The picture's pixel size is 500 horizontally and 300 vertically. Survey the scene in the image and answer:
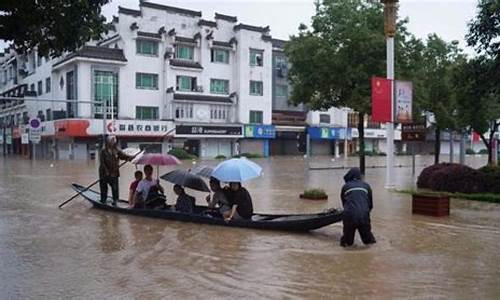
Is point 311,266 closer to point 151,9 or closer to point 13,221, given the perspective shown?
point 13,221

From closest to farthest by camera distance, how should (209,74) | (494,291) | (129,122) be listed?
1. (494,291)
2. (129,122)
3. (209,74)

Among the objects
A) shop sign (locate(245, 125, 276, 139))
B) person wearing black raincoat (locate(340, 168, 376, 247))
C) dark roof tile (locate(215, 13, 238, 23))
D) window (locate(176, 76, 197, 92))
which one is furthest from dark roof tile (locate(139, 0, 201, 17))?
person wearing black raincoat (locate(340, 168, 376, 247))

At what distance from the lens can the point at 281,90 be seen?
66.2m

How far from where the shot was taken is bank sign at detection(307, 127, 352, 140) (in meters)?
66.6

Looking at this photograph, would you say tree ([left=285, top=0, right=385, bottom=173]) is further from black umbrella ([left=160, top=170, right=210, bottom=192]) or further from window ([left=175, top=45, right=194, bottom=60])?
window ([left=175, top=45, right=194, bottom=60])

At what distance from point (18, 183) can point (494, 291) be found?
70.1 ft

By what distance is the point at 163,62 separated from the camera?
55.2 meters

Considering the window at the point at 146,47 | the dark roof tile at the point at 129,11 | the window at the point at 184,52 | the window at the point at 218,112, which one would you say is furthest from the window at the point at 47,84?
the window at the point at 218,112

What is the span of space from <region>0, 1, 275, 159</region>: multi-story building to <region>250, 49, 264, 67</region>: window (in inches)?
4.5

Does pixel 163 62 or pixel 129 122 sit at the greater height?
pixel 163 62

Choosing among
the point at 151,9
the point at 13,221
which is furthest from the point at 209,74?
the point at 13,221

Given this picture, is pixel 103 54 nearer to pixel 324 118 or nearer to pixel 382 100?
pixel 324 118

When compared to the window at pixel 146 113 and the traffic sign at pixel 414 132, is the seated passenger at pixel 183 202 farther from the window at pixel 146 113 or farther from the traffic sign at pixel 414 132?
the window at pixel 146 113

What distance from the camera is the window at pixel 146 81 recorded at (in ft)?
176
